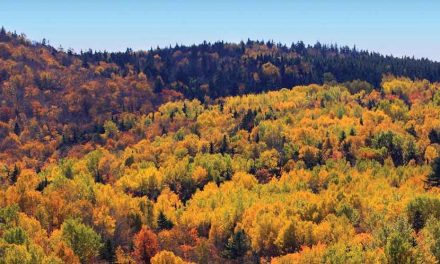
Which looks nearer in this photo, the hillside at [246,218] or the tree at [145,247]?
the hillside at [246,218]

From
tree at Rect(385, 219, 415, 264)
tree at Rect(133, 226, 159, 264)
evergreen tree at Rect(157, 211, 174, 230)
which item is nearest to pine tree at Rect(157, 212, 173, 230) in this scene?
evergreen tree at Rect(157, 211, 174, 230)

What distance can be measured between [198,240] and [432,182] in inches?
2989

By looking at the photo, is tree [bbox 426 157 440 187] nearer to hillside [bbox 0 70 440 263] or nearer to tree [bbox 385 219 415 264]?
hillside [bbox 0 70 440 263]

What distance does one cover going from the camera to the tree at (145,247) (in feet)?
391

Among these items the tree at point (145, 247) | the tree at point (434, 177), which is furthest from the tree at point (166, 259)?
the tree at point (434, 177)

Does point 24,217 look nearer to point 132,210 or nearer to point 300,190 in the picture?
point 132,210

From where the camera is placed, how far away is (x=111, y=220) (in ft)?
462

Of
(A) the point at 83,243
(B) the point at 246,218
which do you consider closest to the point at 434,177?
(B) the point at 246,218

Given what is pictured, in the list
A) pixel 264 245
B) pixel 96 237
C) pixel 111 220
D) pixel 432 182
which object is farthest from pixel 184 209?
pixel 432 182

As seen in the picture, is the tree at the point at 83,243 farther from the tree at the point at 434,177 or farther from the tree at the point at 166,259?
the tree at the point at 434,177

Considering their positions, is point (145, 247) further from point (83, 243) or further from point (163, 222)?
point (163, 222)

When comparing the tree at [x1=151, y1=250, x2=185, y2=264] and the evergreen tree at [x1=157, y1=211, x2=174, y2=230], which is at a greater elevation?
the tree at [x1=151, y1=250, x2=185, y2=264]

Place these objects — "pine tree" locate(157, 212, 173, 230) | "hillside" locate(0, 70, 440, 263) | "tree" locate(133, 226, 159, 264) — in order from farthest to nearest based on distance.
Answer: "pine tree" locate(157, 212, 173, 230)
"tree" locate(133, 226, 159, 264)
"hillside" locate(0, 70, 440, 263)

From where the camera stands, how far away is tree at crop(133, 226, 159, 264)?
119 meters
